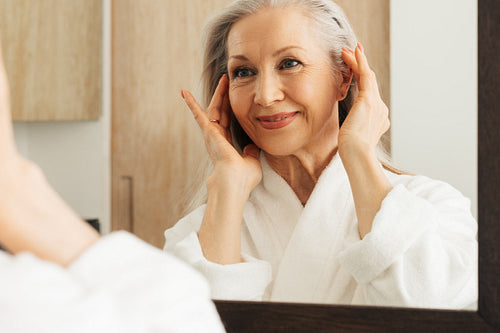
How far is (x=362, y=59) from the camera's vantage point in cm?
54

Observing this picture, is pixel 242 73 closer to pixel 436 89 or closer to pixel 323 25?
pixel 323 25

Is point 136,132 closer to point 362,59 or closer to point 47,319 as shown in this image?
point 362,59

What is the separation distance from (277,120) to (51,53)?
0.27 meters

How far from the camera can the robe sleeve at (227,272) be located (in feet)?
1.78

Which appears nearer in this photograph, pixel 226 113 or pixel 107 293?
pixel 107 293

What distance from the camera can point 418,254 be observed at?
1.65 ft

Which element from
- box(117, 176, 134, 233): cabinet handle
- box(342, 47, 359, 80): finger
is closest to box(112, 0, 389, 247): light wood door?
box(117, 176, 134, 233): cabinet handle

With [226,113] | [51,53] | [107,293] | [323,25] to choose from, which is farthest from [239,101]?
[107,293]

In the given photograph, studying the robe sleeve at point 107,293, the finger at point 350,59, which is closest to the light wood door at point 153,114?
the finger at point 350,59

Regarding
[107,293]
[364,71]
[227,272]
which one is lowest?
[227,272]

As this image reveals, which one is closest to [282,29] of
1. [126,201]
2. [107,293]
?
[126,201]

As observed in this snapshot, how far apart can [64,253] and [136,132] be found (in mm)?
325

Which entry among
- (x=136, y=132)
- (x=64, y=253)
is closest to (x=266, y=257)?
(x=136, y=132)

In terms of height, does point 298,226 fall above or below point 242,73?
below
